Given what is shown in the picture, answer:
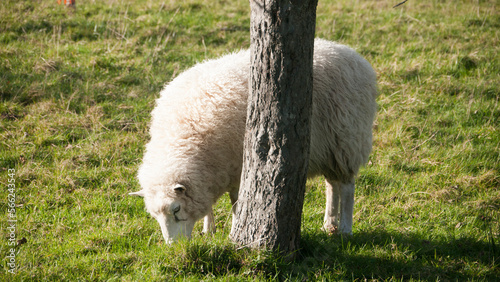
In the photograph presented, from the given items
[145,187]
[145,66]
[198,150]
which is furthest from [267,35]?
[145,66]

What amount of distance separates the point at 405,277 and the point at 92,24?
301 inches

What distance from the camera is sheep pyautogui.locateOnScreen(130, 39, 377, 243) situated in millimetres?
3816

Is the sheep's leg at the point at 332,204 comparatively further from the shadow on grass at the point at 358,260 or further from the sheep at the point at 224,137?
the shadow on grass at the point at 358,260

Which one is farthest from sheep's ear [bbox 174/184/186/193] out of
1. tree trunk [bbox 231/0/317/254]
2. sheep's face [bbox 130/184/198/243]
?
tree trunk [bbox 231/0/317/254]

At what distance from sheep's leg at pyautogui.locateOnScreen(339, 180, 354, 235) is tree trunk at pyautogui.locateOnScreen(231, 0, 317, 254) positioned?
106cm

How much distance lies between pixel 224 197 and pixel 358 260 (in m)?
2.05

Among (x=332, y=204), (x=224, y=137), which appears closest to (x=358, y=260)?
(x=332, y=204)

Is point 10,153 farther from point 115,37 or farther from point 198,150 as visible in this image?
point 115,37

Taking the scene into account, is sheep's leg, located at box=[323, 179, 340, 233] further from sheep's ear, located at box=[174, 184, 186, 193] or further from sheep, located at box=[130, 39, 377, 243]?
sheep's ear, located at box=[174, 184, 186, 193]

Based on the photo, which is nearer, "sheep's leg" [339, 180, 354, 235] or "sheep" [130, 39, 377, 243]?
"sheep" [130, 39, 377, 243]

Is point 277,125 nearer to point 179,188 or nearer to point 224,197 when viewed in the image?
point 179,188

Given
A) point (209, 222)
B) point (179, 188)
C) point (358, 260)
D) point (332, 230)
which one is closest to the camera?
point (358, 260)

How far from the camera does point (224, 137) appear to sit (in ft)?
12.9

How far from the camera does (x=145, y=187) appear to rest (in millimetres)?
3891
